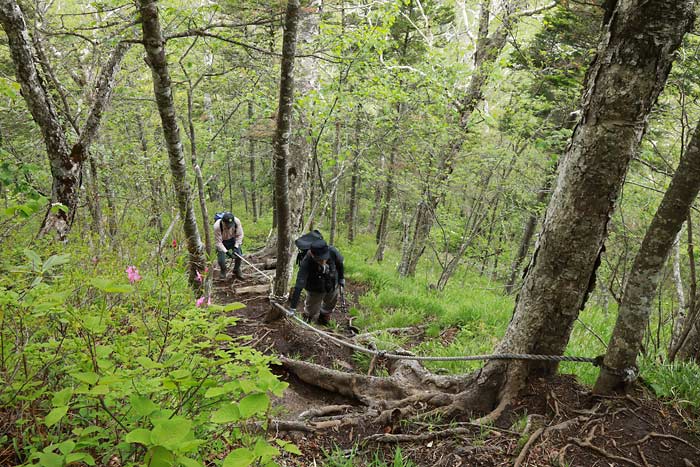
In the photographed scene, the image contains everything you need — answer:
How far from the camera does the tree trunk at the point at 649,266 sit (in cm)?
247

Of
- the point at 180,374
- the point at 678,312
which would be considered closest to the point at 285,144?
the point at 180,374

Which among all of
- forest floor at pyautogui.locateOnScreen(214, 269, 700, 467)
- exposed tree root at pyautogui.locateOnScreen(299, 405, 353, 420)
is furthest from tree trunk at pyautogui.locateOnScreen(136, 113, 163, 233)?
forest floor at pyautogui.locateOnScreen(214, 269, 700, 467)

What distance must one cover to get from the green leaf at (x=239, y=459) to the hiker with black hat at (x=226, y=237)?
6946mm

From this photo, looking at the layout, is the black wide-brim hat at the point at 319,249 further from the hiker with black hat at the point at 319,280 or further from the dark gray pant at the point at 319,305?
the dark gray pant at the point at 319,305

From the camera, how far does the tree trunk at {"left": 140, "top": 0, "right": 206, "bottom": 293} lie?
398cm

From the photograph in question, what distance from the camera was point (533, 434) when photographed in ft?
8.89

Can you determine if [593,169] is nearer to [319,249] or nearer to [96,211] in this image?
[319,249]

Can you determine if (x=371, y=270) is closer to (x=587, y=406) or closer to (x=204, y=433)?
(x=587, y=406)

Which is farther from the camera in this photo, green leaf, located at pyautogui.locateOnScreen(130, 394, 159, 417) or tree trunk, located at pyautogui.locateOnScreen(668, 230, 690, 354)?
tree trunk, located at pyautogui.locateOnScreen(668, 230, 690, 354)

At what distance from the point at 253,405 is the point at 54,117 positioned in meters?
5.29

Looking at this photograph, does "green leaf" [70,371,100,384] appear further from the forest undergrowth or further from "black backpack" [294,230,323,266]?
"black backpack" [294,230,323,266]

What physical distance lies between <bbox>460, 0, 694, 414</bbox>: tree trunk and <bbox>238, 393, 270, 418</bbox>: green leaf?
7.56 feet

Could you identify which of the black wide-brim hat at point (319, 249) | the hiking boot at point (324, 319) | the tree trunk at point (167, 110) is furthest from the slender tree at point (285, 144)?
the hiking boot at point (324, 319)

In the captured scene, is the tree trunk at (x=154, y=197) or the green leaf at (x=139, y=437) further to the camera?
the tree trunk at (x=154, y=197)
